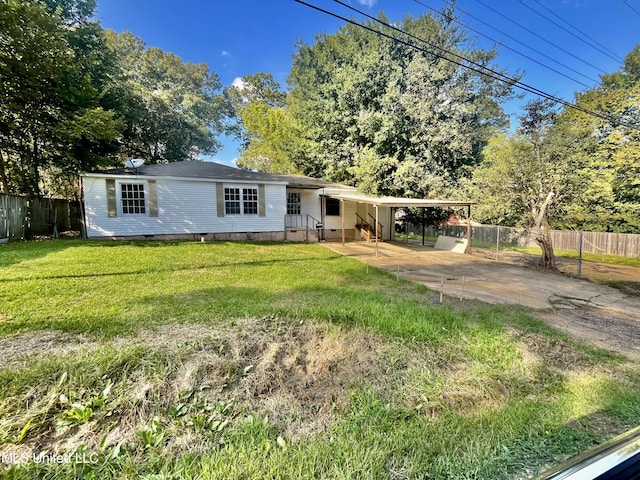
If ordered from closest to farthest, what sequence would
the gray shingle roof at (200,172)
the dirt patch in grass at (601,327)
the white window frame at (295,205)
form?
1. the dirt patch in grass at (601,327)
2. the gray shingle roof at (200,172)
3. the white window frame at (295,205)

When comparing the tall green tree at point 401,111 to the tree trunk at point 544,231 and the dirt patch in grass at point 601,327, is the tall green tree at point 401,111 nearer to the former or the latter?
the tree trunk at point 544,231

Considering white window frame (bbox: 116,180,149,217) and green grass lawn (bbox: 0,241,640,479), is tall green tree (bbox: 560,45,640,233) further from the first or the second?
white window frame (bbox: 116,180,149,217)

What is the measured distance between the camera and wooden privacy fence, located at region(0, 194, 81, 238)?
9.53 m

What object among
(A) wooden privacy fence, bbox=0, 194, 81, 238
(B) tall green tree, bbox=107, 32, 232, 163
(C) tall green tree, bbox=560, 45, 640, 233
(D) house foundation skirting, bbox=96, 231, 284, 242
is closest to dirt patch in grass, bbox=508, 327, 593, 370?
(C) tall green tree, bbox=560, 45, 640, 233

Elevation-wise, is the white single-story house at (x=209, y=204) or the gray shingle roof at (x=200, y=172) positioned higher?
the gray shingle roof at (x=200, y=172)

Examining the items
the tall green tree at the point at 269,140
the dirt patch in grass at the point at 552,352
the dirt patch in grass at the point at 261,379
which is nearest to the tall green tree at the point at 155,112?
the tall green tree at the point at 269,140

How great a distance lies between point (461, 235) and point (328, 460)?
23.3m

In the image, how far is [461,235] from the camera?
73.7 ft

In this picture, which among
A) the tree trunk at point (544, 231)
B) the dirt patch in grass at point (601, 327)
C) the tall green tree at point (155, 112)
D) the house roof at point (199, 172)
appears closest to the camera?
the dirt patch in grass at point (601, 327)

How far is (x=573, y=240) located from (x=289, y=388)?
19.4 meters

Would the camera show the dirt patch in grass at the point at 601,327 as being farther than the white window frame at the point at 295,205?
No

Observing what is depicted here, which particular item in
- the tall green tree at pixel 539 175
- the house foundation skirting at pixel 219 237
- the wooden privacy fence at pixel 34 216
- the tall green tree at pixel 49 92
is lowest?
the house foundation skirting at pixel 219 237

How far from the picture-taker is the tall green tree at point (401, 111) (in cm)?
1557

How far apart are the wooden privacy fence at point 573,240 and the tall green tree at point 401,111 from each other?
5132mm
